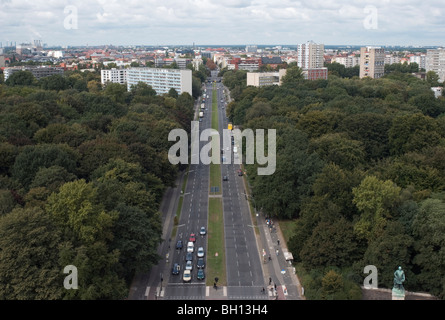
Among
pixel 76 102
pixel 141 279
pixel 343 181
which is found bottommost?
pixel 141 279

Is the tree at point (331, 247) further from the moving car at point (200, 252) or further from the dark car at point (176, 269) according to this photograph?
the dark car at point (176, 269)

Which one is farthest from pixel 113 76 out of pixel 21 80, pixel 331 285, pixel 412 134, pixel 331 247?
pixel 331 285

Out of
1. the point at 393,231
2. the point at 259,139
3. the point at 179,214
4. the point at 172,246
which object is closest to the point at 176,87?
the point at 259,139

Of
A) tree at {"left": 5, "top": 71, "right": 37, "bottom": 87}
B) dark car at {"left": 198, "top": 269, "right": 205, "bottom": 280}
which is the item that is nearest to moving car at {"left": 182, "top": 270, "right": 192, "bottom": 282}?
dark car at {"left": 198, "top": 269, "right": 205, "bottom": 280}

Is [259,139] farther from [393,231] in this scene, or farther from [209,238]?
[393,231]

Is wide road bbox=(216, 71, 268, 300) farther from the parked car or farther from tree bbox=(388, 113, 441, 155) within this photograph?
tree bbox=(388, 113, 441, 155)

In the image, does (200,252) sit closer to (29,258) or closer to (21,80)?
(29,258)

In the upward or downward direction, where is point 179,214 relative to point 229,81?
downward
